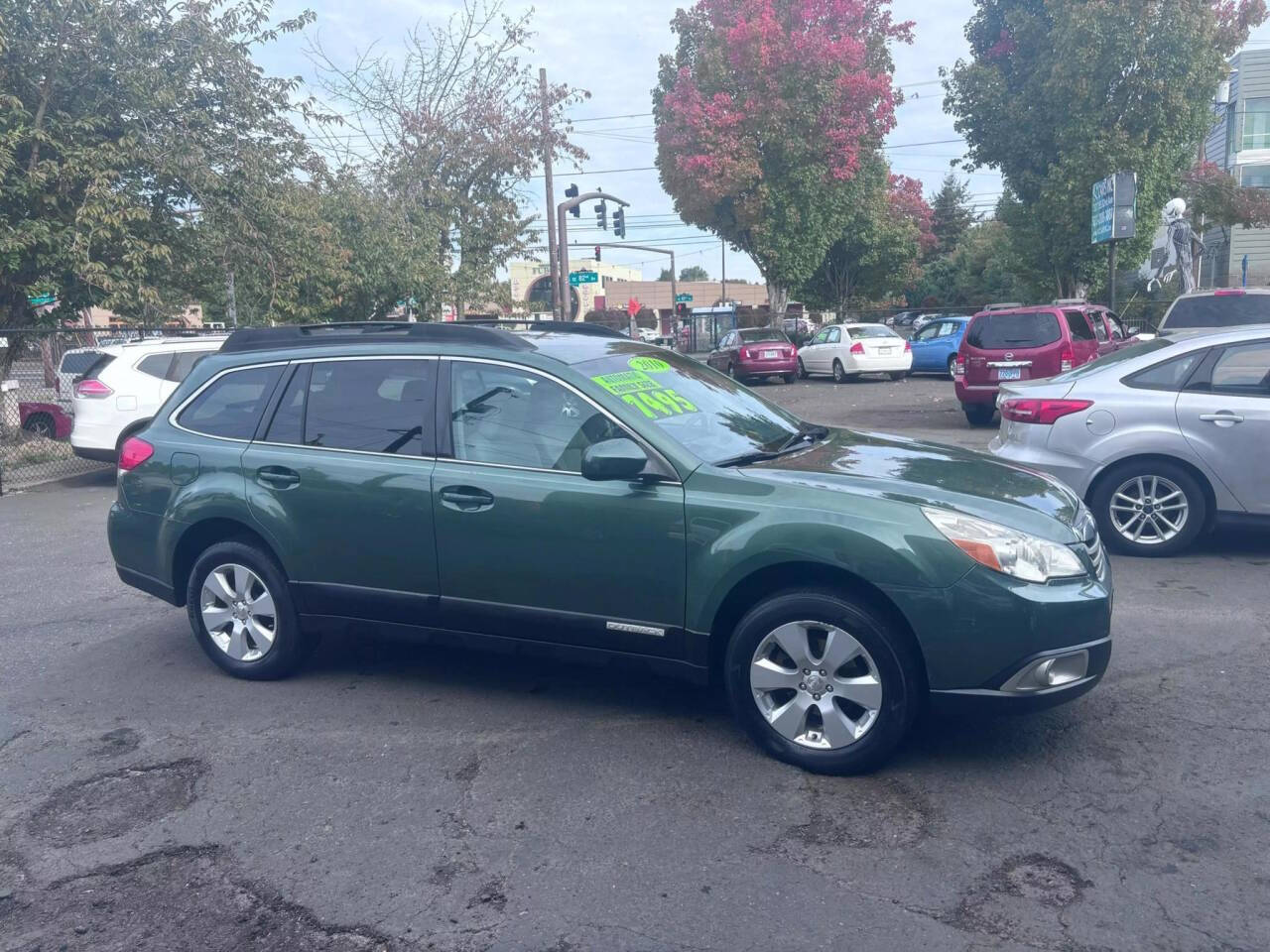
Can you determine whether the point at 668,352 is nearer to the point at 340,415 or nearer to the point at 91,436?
the point at 340,415

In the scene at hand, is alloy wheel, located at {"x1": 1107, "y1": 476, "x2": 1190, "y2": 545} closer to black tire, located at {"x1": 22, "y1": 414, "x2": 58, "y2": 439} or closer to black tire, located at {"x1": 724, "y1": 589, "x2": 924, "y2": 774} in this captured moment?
black tire, located at {"x1": 724, "y1": 589, "x2": 924, "y2": 774}

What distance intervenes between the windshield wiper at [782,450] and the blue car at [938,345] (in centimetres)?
2179

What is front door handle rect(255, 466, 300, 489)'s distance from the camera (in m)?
5.37

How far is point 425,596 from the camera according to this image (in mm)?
5070

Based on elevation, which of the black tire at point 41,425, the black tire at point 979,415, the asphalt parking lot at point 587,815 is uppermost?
the black tire at point 41,425

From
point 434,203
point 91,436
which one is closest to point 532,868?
point 91,436

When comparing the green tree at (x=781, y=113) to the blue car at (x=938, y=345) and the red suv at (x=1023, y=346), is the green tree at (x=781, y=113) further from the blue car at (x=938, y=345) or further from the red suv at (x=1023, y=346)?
the red suv at (x=1023, y=346)

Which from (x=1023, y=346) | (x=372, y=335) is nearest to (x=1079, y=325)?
(x=1023, y=346)

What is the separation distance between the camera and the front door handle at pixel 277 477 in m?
5.37

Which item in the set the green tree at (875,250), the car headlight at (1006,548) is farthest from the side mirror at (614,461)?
the green tree at (875,250)

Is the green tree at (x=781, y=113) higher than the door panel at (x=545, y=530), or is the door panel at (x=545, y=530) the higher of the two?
the green tree at (x=781, y=113)

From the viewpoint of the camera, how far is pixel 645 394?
499cm

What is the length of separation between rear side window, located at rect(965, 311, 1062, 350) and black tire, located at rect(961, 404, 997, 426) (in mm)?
984

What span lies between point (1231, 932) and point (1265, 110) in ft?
146
